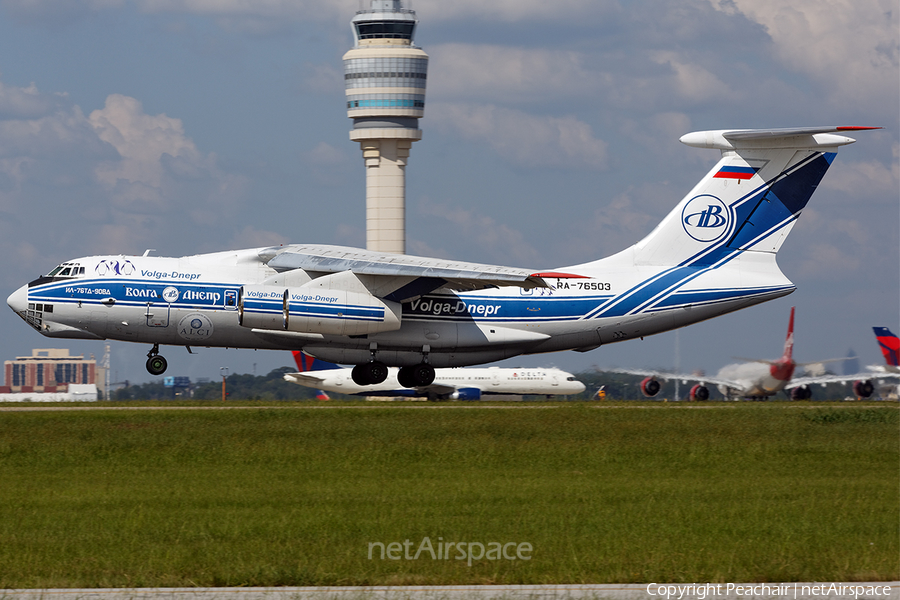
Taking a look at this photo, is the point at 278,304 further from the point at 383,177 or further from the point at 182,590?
the point at 383,177

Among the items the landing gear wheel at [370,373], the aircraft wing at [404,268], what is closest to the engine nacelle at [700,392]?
the aircraft wing at [404,268]

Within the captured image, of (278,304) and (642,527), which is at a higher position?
(278,304)

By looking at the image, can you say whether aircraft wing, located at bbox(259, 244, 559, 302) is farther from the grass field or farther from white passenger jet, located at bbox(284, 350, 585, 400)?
white passenger jet, located at bbox(284, 350, 585, 400)

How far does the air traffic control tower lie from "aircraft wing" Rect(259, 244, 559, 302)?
2763 inches

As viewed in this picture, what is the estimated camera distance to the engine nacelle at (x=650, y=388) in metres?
38.3

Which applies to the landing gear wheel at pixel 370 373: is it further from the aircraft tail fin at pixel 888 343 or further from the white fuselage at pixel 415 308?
the aircraft tail fin at pixel 888 343

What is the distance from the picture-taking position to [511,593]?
827 centimetres

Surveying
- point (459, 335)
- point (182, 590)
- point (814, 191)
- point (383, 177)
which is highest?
point (383, 177)

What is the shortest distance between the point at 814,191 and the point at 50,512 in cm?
2067

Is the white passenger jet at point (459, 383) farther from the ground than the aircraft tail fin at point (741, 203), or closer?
closer

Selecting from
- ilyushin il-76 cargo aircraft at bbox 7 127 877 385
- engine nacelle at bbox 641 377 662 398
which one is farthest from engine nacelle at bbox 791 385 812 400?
ilyushin il-76 cargo aircraft at bbox 7 127 877 385

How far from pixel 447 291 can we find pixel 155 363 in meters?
7.78

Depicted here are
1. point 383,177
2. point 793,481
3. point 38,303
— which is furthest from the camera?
point 383,177

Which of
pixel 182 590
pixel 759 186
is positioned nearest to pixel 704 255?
pixel 759 186
